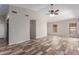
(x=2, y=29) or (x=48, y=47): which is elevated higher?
(x=2, y=29)

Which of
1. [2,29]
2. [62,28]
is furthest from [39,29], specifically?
[2,29]

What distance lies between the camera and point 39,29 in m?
2.59

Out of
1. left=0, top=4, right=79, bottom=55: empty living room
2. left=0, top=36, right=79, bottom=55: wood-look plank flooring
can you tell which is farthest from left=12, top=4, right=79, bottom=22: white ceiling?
left=0, top=36, right=79, bottom=55: wood-look plank flooring

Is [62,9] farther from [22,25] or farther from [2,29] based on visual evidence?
[2,29]

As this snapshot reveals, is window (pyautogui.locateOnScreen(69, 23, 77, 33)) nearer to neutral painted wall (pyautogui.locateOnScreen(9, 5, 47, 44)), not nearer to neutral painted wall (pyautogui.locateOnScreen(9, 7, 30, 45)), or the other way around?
neutral painted wall (pyautogui.locateOnScreen(9, 5, 47, 44))

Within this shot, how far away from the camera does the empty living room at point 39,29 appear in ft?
7.80

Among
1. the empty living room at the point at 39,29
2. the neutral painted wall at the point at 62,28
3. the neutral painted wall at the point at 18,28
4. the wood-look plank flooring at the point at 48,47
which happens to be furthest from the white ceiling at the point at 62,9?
the wood-look plank flooring at the point at 48,47

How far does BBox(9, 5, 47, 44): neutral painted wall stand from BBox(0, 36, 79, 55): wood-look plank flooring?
0.14m

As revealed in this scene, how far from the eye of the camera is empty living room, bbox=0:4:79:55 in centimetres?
238

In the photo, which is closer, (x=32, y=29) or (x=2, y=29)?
(x=2, y=29)

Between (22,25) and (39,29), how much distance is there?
0.39 metres
